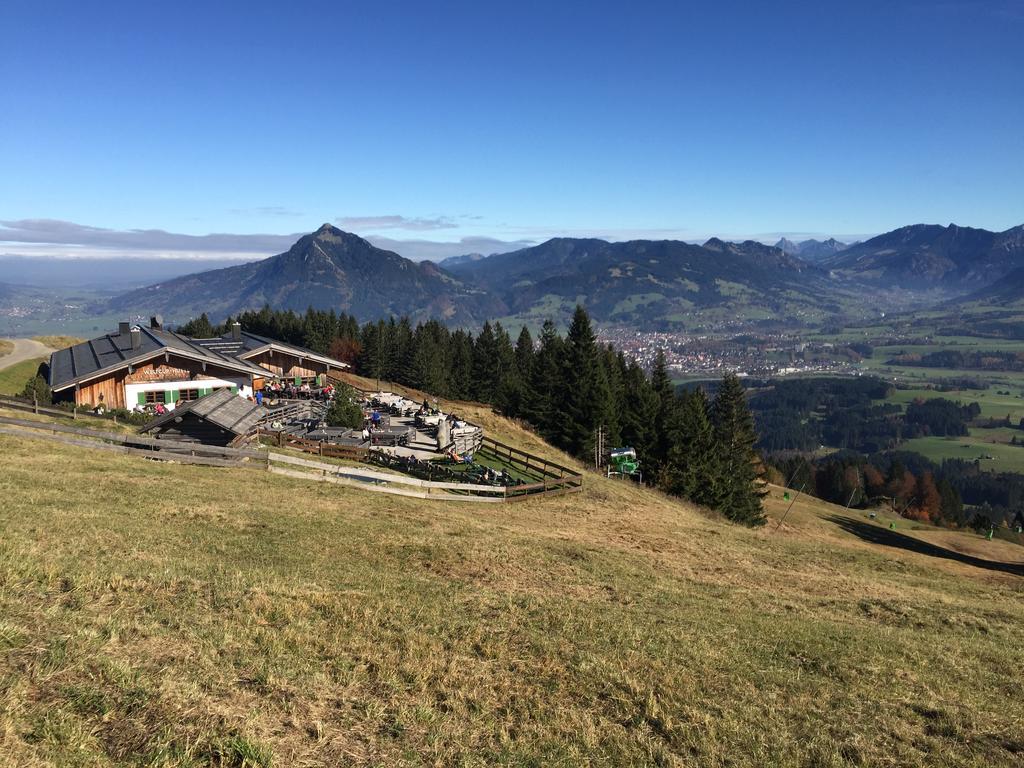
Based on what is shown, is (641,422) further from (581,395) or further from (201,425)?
(201,425)

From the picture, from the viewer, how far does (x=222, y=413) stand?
30.5 metres

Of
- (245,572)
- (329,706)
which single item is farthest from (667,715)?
(245,572)

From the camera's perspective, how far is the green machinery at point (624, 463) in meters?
49.2

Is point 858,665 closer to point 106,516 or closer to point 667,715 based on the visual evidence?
point 667,715

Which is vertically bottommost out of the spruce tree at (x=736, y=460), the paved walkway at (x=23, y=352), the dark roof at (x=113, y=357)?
the spruce tree at (x=736, y=460)

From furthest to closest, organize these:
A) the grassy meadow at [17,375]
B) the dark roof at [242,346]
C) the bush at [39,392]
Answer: the dark roof at [242,346]
the grassy meadow at [17,375]
the bush at [39,392]

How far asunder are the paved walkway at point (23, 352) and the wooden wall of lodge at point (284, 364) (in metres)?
24.7

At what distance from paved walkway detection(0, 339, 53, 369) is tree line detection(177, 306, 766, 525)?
20.5m

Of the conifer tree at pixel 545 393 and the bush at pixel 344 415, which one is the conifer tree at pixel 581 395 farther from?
the bush at pixel 344 415

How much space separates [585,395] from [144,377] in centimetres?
3604

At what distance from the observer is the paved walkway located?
6328cm

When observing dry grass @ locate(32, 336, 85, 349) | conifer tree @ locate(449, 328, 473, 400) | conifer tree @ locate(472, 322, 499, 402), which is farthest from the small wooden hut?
dry grass @ locate(32, 336, 85, 349)

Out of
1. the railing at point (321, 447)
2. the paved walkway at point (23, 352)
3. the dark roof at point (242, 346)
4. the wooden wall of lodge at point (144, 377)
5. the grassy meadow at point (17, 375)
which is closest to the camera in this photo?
the railing at point (321, 447)

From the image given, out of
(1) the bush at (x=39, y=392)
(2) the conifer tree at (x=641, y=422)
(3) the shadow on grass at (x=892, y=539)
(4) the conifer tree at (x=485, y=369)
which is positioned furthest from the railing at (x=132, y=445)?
(4) the conifer tree at (x=485, y=369)
